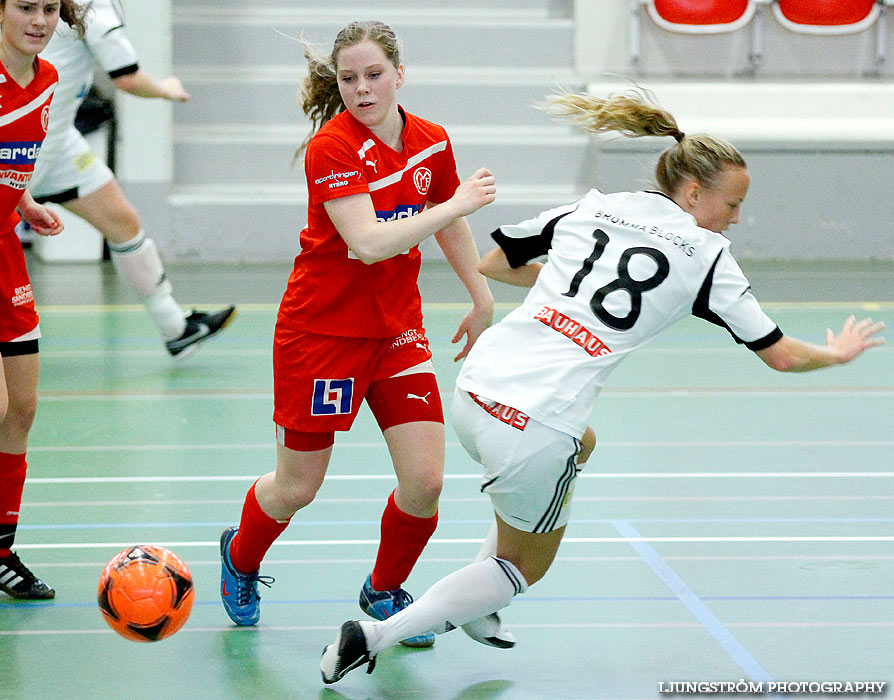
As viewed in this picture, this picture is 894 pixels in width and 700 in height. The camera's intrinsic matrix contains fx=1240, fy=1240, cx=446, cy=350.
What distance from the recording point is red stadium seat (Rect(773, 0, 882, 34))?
11.3 m

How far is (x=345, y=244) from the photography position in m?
2.97

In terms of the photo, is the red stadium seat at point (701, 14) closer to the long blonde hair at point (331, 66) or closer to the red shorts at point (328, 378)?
the long blonde hair at point (331, 66)

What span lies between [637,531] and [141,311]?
5.03m

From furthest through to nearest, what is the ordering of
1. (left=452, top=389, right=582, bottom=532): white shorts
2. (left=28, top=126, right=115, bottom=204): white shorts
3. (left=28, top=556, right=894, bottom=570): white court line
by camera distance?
(left=28, top=126, right=115, bottom=204): white shorts, (left=28, top=556, right=894, bottom=570): white court line, (left=452, top=389, right=582, bottom=532): white shorts

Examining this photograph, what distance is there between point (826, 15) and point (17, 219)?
379 inches

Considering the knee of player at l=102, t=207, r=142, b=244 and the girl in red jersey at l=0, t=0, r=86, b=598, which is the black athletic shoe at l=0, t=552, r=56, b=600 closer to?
the girl in red jersey at l=0, t=0, r=86, b=598

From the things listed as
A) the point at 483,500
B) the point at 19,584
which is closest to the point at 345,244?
the point at 19,584

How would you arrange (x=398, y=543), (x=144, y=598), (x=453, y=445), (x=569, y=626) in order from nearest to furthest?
(x=144, y=598)
(x=398, y=543)
(x=569, y=626)
(x=453, y=445)

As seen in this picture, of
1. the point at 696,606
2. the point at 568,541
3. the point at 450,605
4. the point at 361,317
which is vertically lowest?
the point at 568,541

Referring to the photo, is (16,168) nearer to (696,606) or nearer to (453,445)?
(696,606)

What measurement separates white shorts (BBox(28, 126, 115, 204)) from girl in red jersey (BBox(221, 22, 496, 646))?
3.36 meters

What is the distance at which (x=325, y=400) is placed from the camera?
2.99 meters

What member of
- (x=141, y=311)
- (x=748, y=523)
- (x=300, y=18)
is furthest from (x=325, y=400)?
(x=300, y=18)

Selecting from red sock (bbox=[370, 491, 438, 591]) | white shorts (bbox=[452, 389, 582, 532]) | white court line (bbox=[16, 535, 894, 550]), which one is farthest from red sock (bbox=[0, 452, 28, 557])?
white shorts (bbox=[452, 389, 582, 532])
